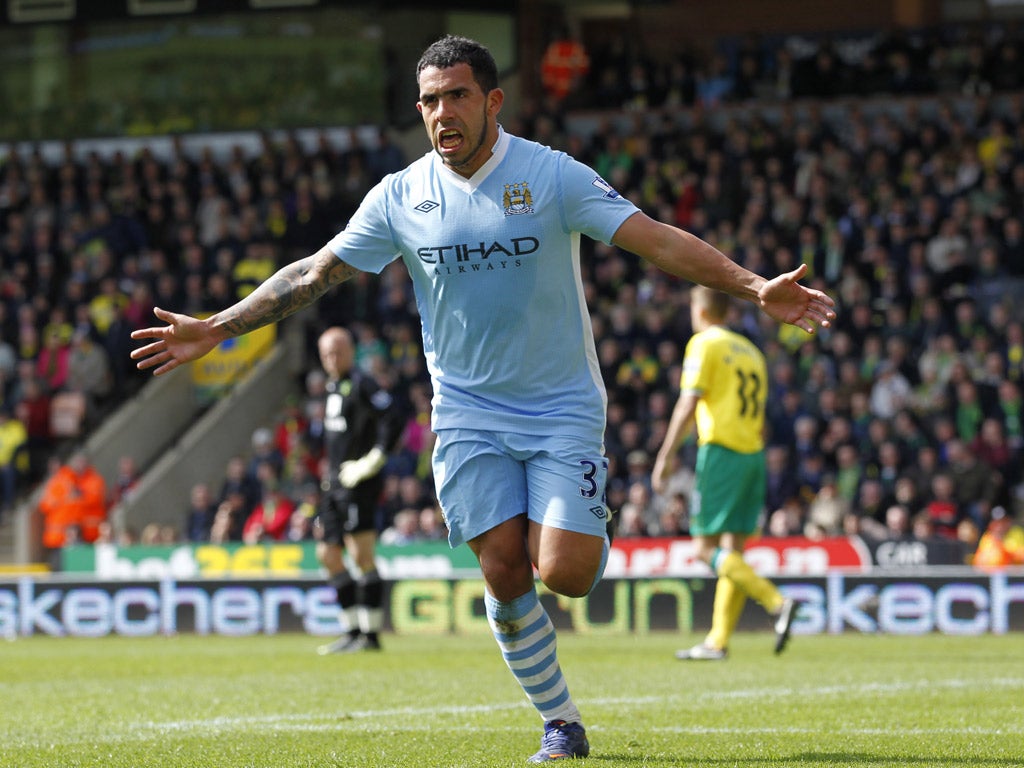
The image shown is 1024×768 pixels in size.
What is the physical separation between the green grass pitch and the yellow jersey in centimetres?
149

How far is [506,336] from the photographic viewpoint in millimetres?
6070

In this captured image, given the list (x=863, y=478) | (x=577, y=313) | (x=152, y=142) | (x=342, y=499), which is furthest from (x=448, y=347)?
(x=152, y=142)

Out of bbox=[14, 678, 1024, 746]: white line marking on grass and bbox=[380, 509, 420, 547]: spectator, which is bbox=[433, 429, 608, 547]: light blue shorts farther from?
bbox=[380, 509, 420, 547]: spectator

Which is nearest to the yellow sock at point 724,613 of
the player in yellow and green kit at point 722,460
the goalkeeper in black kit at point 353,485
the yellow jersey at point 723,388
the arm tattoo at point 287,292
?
the player in yellow and green kit at point 722,460

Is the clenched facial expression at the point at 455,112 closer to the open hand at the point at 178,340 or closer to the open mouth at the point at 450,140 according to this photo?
the open mouth at the point at 450,140

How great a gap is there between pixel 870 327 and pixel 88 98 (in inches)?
567

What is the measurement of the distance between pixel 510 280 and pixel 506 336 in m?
0.20

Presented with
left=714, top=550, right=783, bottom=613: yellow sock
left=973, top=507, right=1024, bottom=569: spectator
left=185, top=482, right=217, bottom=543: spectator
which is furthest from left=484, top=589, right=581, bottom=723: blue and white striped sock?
left=185, top=482, right=217, bottom=543: spectator

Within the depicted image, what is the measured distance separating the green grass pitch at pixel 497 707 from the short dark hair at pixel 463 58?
2.42 meters

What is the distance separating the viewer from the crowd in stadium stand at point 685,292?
18.7 m

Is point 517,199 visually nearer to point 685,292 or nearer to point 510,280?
point 510,280

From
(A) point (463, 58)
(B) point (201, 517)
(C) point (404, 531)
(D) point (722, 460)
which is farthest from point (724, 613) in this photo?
(B) point (201, 517)

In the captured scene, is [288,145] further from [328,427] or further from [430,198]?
[430,198]

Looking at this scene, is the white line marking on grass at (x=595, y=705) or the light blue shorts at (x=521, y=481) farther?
the white line marking on grass at (x=595, y=705)
